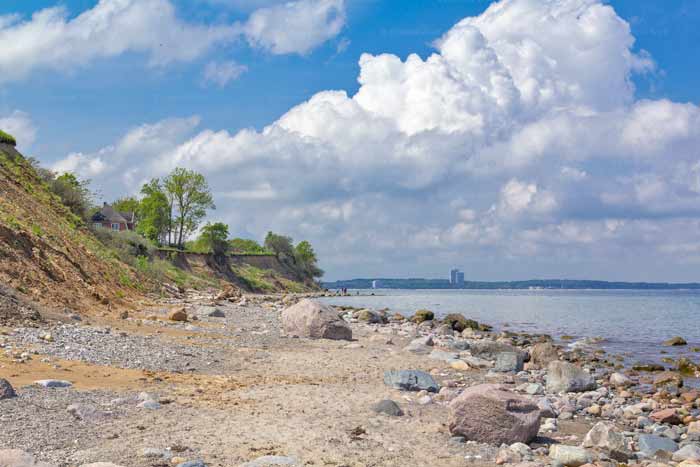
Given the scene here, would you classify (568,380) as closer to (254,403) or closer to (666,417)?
(666,417)

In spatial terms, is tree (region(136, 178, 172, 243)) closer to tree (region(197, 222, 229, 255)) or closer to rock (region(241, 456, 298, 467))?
tree (region(197, 222, 229, 255))

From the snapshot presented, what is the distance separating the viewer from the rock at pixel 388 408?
10.5 meters

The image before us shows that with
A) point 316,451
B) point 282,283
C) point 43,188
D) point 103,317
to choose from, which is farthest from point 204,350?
point 282,283

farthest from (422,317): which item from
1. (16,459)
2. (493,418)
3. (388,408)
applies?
(16,459)

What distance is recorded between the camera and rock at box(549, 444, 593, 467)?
8.26 m

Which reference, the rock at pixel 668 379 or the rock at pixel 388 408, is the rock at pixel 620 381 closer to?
the rock at pixel 668 379

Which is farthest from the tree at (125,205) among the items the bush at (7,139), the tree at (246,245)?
the bush at (7,139)

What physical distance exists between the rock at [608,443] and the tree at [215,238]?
8492 centimetres

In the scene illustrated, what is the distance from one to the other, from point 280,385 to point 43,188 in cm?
3452

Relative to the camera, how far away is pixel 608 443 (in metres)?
9.29

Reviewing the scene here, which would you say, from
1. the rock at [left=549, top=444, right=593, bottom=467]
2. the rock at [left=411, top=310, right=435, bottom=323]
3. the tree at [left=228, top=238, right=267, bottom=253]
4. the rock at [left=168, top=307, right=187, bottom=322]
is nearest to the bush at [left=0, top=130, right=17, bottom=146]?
the rock at [left=168, top=307, right=187, bottom=322]

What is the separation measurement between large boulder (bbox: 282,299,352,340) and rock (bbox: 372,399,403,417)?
11660 mm

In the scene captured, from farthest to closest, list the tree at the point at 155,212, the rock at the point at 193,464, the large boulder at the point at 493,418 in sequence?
the tree at the point at 155,212, the large boulder at the point at 493,418, the rock at the point at 193,464

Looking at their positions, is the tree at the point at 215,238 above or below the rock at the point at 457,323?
above
